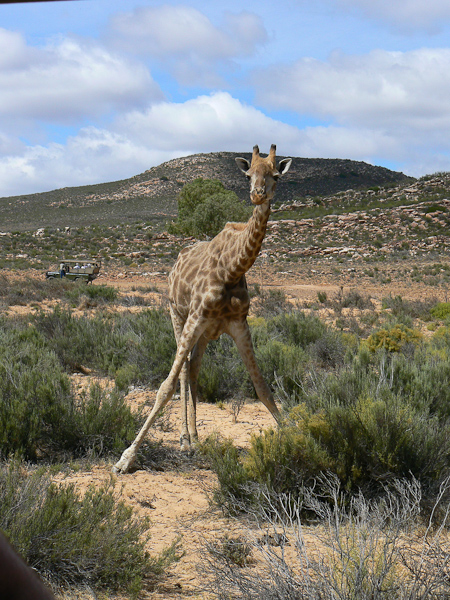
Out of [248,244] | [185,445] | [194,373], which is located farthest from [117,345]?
[248,244]

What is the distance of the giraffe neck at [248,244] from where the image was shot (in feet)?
15.2

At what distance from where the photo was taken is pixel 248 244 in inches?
195

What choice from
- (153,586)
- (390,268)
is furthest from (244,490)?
(390,268)

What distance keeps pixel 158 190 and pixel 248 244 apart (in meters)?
83.2

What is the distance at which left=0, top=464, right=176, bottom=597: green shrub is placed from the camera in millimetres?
3400

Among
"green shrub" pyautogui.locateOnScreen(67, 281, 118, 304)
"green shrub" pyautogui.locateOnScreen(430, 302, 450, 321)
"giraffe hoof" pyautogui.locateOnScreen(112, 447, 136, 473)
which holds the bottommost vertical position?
"green shrub" pyautogui.locateOnScreen(430, 302, 450, 321)

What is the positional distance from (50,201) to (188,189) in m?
47.9

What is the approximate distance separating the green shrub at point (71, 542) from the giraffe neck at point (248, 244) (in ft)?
7.92

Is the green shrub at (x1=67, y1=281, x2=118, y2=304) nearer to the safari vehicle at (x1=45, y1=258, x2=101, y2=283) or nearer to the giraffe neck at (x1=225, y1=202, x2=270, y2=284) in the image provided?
the safari vehicle at (x1=45, y1=258, x2=101, y2=283)

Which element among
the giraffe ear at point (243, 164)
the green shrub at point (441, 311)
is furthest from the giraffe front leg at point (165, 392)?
the green shrub at point (441, 311)

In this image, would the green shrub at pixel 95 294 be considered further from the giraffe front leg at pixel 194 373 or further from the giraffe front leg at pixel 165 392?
the giraffe front leg at pixel 165 392

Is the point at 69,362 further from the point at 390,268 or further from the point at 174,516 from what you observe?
the point at 390,268

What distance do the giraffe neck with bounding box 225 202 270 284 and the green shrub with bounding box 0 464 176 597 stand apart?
2415 millimetres

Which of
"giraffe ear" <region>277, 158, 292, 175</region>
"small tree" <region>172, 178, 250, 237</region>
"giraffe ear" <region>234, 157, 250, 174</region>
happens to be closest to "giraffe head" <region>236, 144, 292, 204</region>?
"giraffe ear" <region>277, 158, 292, 175</region>
